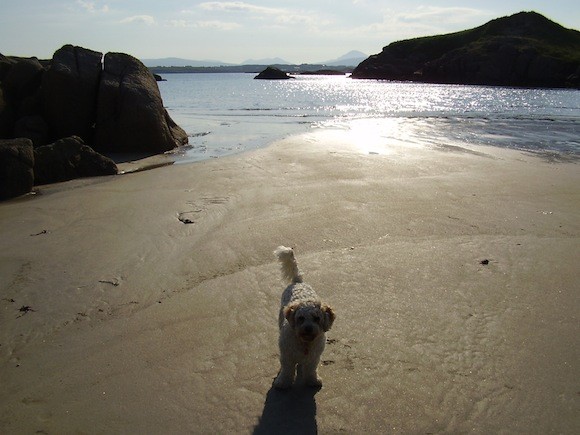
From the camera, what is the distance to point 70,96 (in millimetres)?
15969

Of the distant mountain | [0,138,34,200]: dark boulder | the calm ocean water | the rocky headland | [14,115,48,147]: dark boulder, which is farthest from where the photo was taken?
the distant mountain

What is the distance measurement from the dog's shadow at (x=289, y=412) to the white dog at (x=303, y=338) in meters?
0.08

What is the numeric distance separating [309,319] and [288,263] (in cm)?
104

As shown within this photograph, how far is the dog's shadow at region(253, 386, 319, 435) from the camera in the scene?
365cm

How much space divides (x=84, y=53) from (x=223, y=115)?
12268 mm

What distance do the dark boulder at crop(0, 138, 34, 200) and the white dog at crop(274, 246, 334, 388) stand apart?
8.54 m

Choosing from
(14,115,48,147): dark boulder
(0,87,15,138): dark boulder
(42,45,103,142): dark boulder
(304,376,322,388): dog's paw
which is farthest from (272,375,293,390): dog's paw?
(0,87,15,138): dark boulder

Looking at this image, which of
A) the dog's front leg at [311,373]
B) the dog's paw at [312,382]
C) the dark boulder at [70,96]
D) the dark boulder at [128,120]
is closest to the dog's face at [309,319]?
the dog's front leg at [311,373]

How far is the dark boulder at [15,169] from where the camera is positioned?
33.2 ft

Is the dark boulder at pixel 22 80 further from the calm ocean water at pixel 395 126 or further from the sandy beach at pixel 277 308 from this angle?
the sandy beach at pixel 277 308

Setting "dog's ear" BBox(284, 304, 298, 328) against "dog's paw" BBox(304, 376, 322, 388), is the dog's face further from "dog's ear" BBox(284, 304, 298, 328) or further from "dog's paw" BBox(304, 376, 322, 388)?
"dog's paw" BBox(304, 376, 322, 388)

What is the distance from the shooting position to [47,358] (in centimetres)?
451

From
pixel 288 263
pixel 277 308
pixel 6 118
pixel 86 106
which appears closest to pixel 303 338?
pixel 288 263

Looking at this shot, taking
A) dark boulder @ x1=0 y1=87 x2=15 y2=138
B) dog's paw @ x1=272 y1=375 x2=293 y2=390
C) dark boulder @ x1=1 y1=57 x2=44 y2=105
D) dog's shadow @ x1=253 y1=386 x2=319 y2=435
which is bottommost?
dog's shadow @ x1=253 y1=386 x2=319 y2=435
